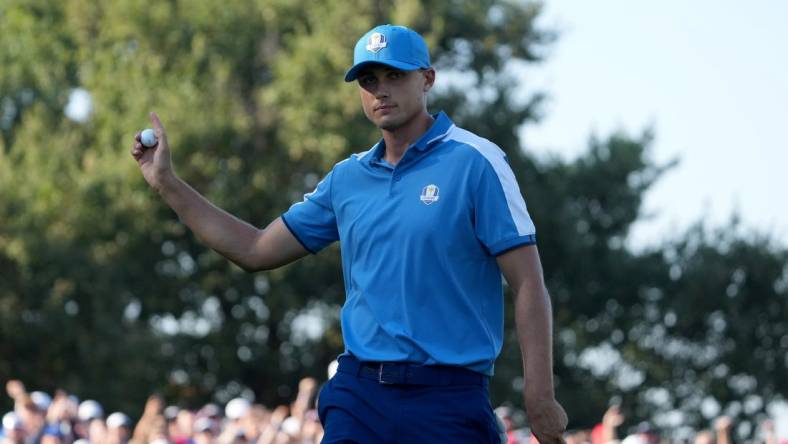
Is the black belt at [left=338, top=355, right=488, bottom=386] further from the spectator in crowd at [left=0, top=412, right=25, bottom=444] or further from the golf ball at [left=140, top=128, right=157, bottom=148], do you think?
the spectator in crowd at [left=0, top=412, right=25, bottom=444]

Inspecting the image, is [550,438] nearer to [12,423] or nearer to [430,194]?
[430,194]

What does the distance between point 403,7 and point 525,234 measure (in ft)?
109

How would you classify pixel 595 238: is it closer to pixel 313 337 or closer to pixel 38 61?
pixel 313 337

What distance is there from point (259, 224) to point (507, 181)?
34.0m

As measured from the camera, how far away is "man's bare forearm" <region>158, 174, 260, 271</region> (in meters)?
6.13

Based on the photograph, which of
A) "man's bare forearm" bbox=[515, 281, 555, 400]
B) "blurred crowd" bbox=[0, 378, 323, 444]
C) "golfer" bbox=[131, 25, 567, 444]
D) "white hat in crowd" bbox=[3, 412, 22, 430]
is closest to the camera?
"man's bare forearm" bbox=[515, 281, 555, 400]

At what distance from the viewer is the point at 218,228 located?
6.14 m

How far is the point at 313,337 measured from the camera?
40.6 meters

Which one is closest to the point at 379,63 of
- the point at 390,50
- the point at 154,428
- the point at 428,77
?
Answer: the point at 390,50

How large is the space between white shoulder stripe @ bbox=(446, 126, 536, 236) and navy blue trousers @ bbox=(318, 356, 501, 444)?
20.7 inches

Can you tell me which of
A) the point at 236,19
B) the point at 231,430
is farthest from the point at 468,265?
the point at 236,19

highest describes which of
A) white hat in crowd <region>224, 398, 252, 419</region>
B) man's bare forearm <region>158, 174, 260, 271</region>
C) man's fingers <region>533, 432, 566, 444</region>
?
man's bare forearm <region>158, 174, 260, 271</region>

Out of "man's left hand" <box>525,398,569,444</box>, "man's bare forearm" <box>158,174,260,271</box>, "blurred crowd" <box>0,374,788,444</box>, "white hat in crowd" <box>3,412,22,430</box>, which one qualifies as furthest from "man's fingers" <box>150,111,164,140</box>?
"white hat in crowd" <box>3,412,22,430</box>

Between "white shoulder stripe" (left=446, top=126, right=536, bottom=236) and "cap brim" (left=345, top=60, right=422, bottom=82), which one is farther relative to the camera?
"cap brim" (left=345, top=60, right=422, bottom=82)
